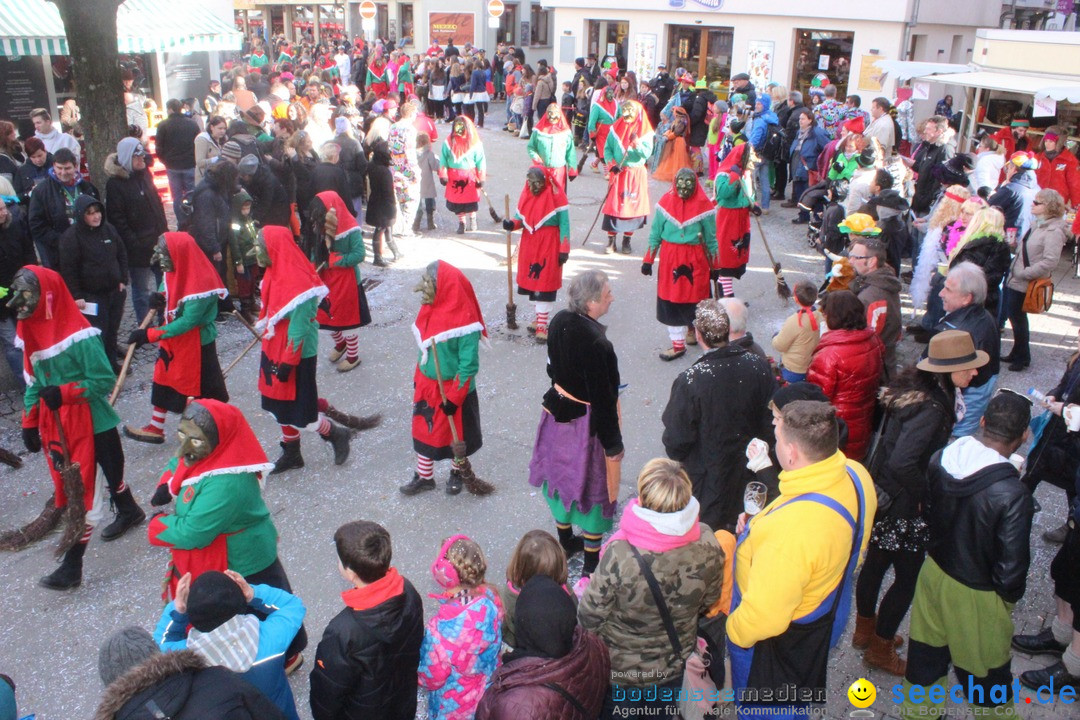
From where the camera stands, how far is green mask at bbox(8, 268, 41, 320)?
4773 mm

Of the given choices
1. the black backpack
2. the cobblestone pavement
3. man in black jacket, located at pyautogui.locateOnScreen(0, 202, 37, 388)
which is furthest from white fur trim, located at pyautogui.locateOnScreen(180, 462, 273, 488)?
the black backpack

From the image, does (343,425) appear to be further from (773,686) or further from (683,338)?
(773,686)

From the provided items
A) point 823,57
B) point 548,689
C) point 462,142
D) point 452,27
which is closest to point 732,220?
point 462,142

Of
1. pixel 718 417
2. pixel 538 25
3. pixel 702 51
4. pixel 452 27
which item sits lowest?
pixel 718 417

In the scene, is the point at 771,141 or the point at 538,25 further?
the point at 538,25

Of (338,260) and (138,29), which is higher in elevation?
(138,29)

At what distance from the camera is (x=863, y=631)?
4312mm

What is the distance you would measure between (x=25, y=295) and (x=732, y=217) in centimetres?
634

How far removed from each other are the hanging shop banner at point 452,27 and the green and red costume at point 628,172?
21.6 metres

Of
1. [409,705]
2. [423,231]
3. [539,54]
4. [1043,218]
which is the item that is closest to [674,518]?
[409,705]

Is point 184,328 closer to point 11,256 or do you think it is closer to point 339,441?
point 339,441

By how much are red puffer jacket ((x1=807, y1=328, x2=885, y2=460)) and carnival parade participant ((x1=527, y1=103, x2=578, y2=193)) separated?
6.92 meters

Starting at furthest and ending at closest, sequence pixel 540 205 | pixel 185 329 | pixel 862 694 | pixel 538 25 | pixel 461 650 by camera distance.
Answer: pixel 538 25 < pixel 540 205 < pixel 185 329 < pixel 862 694 < pixel 461 650

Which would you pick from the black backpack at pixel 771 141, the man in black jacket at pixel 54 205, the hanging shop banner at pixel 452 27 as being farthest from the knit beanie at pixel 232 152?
the hanging shop banner at pixel 452 27
